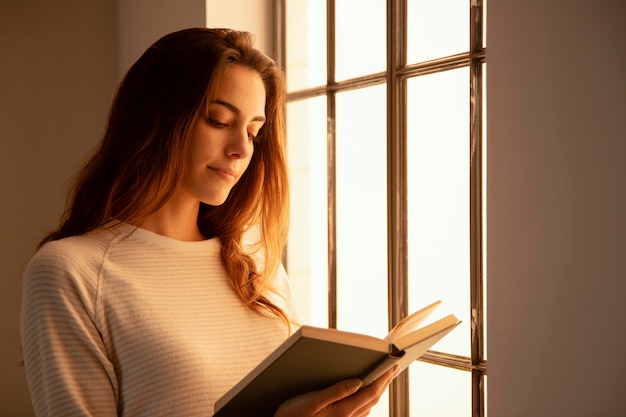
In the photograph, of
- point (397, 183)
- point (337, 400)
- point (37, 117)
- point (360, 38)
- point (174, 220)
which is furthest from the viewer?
point (37, 117)

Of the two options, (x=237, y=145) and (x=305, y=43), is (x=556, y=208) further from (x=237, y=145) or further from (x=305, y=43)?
(x=305, y=43)

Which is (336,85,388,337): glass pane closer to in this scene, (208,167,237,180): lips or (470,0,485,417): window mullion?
(470,0,485,417): window mullion

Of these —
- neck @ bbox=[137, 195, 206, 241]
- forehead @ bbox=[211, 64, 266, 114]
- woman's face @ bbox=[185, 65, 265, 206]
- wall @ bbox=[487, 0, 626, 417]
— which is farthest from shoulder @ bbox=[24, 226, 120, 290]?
wall @ bbox=[487, 0, 626, 417]

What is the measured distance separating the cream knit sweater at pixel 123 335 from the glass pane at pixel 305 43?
5.68ft

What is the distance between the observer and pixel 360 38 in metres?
2.88

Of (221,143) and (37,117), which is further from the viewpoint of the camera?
(37,117)

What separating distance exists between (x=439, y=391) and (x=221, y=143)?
139 cm

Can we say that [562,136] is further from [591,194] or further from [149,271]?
[149,271]

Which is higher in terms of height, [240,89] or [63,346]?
[240,89]

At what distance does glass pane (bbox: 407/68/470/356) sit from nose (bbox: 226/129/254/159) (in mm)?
1053

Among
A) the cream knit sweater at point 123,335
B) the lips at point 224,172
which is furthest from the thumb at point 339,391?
the lips at point 224,172

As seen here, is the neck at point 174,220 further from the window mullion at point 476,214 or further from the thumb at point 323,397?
the window mullion at point 476,214

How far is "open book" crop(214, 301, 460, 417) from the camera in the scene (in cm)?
103

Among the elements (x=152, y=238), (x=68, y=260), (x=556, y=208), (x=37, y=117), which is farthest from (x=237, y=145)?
(x=37, y=117)
